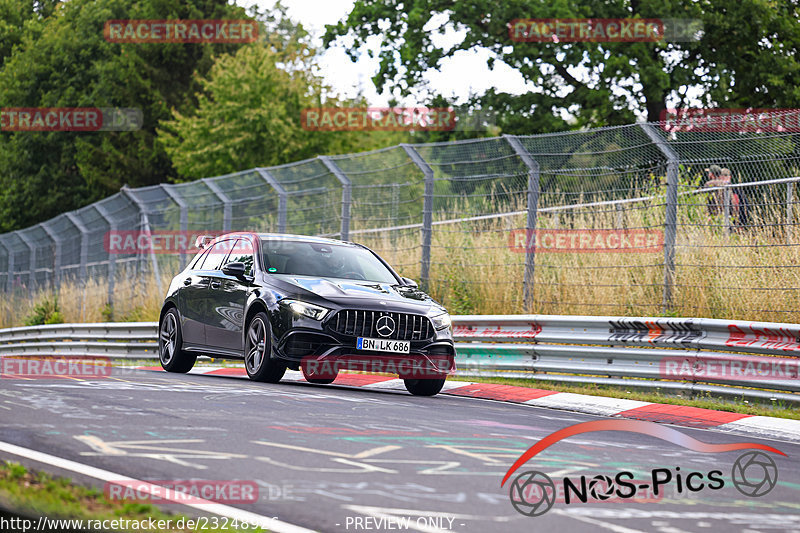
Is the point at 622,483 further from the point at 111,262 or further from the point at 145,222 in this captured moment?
the point at 111,262

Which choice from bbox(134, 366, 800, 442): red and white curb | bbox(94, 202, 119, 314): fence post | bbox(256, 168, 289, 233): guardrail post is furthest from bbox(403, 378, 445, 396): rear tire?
bbox(94, 202, 119, 314): fence post

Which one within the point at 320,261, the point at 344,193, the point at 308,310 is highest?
the point at 344,193

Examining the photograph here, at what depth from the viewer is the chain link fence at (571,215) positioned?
12.4 metres

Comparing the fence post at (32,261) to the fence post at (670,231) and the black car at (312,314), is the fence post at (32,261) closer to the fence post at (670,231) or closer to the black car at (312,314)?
the black car at (312,314)

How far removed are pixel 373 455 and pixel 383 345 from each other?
4175 millimetres

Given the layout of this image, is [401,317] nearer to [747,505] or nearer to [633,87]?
[747,505]

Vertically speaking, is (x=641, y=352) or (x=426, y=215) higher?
(x=426, y=215)

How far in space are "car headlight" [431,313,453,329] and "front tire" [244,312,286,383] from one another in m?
1.56

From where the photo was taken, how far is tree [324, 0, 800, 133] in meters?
31.3

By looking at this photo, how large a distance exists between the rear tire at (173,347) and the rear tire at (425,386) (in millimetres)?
3071

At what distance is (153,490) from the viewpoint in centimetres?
539

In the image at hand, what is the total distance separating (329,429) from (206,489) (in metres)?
2.22

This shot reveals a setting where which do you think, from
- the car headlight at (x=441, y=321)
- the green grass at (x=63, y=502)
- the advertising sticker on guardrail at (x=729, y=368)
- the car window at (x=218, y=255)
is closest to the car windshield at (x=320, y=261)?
the car window at (x=218, y=255)

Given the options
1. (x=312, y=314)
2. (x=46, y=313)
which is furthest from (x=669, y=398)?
(x=46, y=313)
